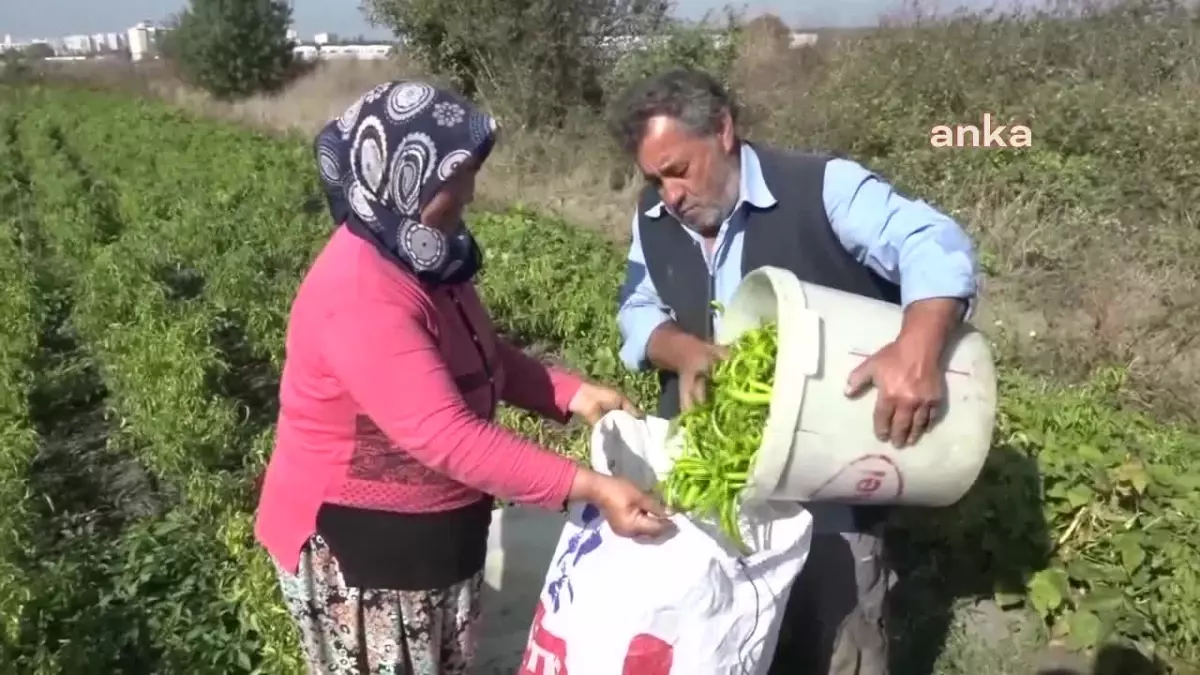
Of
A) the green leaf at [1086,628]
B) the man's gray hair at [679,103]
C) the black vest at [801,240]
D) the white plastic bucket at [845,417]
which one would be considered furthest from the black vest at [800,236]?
the green leaf at [1086,628]

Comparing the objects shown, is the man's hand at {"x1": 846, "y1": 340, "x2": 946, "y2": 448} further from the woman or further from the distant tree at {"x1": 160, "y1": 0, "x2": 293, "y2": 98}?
the distant tree at {"x1": 160, "y1": 0, "x2": 293, "y2": 98}

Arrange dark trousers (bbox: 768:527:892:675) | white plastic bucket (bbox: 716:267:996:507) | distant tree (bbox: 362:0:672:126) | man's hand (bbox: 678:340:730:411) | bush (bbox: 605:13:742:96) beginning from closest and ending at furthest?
white plastic bucket (bbox: 716:267:996:507) < man's hand (bbox: 678:340:730:411) < dark trousers (bbox: 768:527:892:675) < bush (bbox: 605:13:742:96) < distant tree (bbox: 362:0:672:126)

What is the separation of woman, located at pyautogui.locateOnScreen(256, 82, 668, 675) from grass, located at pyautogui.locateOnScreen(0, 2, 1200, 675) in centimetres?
97

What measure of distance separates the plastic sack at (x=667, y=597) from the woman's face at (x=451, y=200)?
1.92 feet

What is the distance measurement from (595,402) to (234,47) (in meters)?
34.0

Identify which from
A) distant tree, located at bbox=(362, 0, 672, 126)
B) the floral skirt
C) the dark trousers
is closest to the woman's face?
the floral skirt

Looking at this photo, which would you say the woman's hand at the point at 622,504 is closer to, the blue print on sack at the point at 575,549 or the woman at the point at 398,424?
the woman at the point at 398,424

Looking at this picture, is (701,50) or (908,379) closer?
(908,379)

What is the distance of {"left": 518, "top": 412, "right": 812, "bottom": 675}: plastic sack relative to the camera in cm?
213

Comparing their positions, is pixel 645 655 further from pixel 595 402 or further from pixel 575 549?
pixel 595 402

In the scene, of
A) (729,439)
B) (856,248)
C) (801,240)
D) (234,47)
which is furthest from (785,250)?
(234,47)

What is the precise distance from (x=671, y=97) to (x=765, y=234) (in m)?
0.37

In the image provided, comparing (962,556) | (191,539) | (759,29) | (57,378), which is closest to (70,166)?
(759,29)

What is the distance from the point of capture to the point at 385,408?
2068 mm
